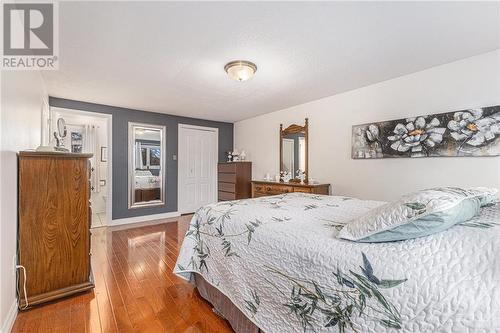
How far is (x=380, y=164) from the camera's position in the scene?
10.4 ft

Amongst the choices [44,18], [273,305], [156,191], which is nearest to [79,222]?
[44,18]

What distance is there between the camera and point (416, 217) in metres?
0.89

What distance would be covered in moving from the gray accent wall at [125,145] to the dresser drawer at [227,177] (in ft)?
3.53

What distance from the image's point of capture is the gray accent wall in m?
4.22

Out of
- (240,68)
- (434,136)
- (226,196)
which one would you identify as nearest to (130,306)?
(240,68)

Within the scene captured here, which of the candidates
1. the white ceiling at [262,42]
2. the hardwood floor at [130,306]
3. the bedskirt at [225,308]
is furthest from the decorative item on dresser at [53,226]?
the white ceiling at [262,42]

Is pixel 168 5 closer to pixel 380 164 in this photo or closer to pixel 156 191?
pixel 380 164

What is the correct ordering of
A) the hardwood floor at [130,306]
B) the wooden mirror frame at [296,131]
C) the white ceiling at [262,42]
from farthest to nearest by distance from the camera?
the wooden mirror frame at [296,131] → the white ceiling at [262,42] → the hardwood floor at [130,306]

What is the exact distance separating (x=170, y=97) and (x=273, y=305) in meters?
3.49

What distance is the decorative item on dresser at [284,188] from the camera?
142 inches

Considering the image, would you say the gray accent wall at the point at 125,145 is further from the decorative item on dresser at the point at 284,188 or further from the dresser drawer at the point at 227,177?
the decorative item on dresser at the point at 284,188

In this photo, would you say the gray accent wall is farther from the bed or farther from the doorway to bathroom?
the bed

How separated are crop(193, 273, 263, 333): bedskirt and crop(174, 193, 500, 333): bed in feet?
0.10

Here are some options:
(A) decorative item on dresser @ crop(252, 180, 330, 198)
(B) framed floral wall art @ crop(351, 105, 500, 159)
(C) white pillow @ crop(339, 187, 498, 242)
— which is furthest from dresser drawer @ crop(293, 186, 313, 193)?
(C) white pillow @ crop(339, 187, 498, 242)
